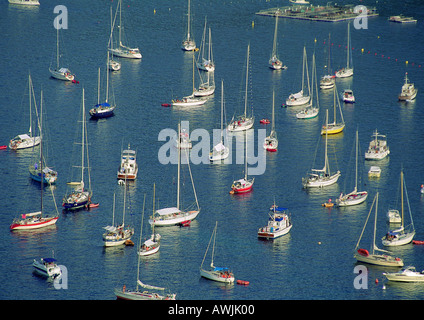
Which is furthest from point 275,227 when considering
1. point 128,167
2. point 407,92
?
point 407,92

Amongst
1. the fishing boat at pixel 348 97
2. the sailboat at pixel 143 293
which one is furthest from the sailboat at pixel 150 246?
the fishing boat at pixel 348 97

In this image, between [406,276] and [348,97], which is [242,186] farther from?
[348,97]

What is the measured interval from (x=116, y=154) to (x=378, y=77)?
65.0 metres

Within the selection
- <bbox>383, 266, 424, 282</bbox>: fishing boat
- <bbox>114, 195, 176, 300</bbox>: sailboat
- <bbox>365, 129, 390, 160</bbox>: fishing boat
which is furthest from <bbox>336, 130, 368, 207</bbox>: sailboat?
<bbox>114, 195, 176, 300</bbox>: sailboat

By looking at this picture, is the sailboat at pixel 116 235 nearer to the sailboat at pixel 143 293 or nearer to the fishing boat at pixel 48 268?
the fishing boat at pixel 48 268

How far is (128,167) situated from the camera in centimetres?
12550

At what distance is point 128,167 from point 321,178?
25.1 metres

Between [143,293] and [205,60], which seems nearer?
[143,293]

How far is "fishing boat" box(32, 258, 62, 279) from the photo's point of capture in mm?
99750

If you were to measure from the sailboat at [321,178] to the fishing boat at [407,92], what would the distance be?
4111cm

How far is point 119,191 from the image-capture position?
398 ft

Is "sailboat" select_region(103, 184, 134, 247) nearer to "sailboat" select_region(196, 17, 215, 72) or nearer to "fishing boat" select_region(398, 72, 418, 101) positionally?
"fishing boat" select_region(398, 72, 418, 101)

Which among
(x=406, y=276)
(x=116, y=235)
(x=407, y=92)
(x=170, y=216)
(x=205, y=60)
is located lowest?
(x=406, y=276)
